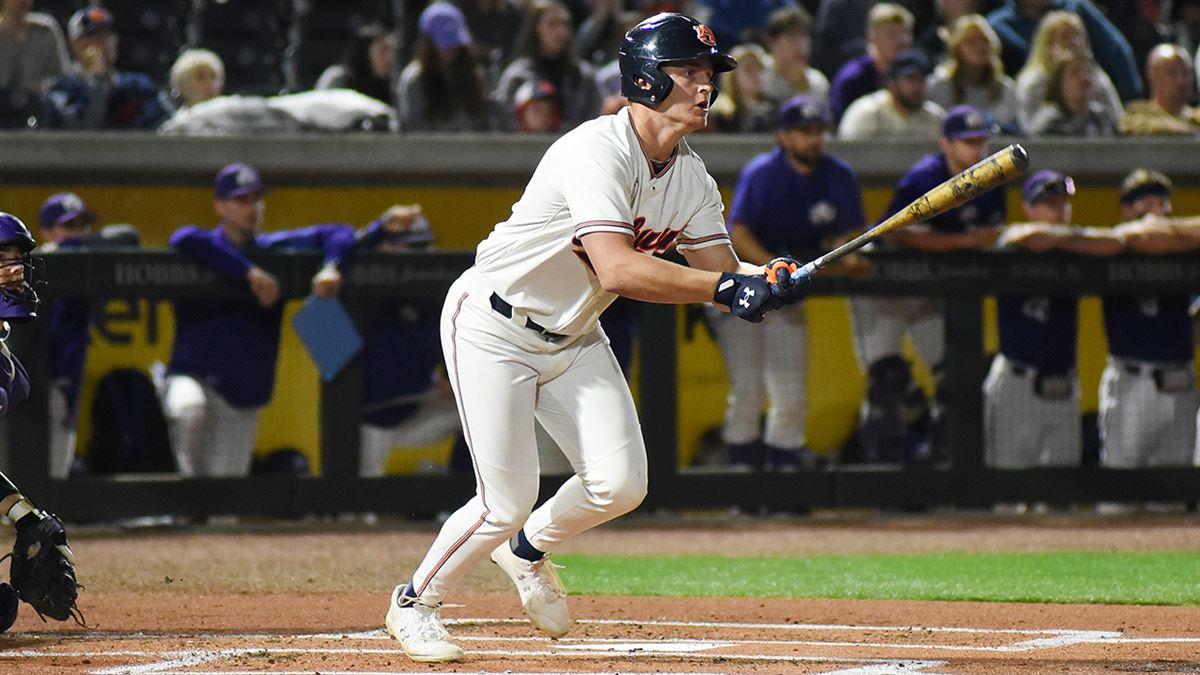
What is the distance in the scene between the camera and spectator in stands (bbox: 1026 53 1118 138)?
10008 millimetres

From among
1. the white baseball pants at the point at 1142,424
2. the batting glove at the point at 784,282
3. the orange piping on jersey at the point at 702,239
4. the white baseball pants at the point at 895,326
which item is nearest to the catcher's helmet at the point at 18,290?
the orange piping on jersey at the point at 702,239

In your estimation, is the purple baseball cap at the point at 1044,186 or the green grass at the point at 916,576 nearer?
the green grass at the point at 916,576

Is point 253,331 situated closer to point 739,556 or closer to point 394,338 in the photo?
point 394,338

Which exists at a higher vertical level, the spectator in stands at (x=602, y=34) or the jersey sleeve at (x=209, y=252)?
the spectator in stands at (x=602, y=34)

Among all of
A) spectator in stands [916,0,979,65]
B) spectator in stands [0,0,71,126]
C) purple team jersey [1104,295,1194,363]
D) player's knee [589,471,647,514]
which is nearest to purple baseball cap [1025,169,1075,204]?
purple team jersey [1104,295,1194,363]

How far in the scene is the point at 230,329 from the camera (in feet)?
28.2

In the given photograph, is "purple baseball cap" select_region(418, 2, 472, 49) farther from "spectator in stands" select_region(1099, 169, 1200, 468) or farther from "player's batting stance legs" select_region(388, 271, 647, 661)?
"player's batting stance legs" select_region(388, 271, 647, 661)

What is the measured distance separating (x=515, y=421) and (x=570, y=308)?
34 centimetres

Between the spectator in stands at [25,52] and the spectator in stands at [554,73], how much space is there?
2504 mm

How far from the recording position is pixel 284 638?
5441 mm

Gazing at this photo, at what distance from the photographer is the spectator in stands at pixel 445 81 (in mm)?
9828

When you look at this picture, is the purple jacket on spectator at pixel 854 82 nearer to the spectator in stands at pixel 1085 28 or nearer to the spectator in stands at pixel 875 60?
the spectator in stands at pixel 875 60

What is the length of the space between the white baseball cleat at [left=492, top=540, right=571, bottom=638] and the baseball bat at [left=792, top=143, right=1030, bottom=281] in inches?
49.2

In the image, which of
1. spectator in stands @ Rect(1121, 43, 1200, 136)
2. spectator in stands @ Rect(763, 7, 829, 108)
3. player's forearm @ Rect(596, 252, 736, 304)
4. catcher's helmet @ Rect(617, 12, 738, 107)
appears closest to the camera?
player's forearm @ Rect(596, 252, 736, 304)
